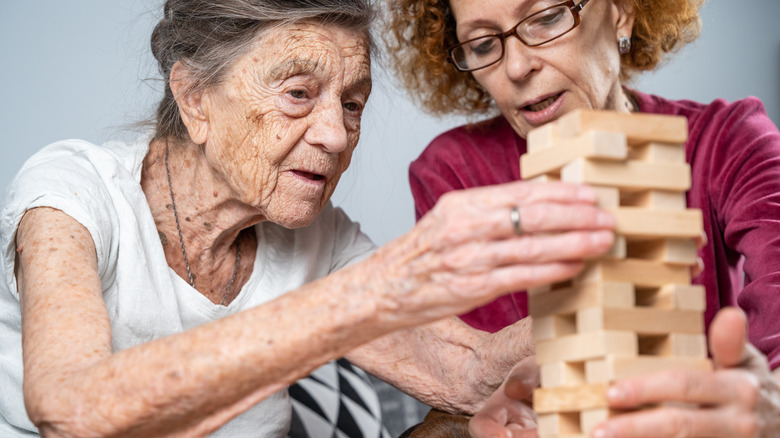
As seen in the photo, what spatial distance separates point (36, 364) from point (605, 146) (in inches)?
38.8

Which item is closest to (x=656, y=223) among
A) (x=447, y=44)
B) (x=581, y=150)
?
(x=581, y=150)

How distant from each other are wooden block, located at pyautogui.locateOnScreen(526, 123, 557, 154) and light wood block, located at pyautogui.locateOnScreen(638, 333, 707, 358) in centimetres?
32

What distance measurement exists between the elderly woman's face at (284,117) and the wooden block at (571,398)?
861 millimetres

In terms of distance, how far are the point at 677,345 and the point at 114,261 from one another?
1.22m

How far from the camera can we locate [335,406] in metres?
2.47

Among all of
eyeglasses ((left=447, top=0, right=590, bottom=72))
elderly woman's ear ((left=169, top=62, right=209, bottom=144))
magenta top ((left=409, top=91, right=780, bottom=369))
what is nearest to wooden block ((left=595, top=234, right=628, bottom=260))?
magenta top ((left=409, top=91, right=780, bottom=369))

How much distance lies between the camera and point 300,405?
7.94ft

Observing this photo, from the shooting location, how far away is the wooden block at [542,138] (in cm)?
110

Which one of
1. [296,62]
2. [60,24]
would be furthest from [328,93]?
[60,24]

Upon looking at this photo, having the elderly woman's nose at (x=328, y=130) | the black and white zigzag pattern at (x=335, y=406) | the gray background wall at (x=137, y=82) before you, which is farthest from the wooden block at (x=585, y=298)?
the black and white zigzag pattern at (x=335, y=406)

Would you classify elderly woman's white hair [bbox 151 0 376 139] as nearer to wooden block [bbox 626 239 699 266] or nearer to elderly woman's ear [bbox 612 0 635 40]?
elderly woman's ear [bbox 612 0 635 40]

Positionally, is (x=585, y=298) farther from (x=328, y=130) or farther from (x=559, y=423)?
(x=328, y=130)

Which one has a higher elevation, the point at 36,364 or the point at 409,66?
the point at 409,66

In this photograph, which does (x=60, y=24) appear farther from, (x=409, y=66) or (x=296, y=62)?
(x=296, y=62)
